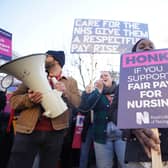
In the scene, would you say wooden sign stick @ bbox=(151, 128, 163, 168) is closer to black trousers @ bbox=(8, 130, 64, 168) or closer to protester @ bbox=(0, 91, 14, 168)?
black trousers @ bbox=(8, 130, 64, 168)

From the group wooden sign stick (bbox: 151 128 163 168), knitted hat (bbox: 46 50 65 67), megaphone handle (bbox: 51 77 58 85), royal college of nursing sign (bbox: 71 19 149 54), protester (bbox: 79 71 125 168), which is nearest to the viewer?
wooden sign stick (bbox: 151 128 163 168)

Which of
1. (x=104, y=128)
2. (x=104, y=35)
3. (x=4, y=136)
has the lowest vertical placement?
(x=4, y=136)

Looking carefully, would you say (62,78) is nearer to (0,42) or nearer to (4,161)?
(4,161)

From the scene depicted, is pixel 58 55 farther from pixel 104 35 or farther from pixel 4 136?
pixel 104 35

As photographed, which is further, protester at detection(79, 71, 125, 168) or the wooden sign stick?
protester at detection(79, 71, 125, 168)

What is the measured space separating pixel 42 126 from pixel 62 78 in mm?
511

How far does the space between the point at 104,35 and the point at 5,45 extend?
1.76 m

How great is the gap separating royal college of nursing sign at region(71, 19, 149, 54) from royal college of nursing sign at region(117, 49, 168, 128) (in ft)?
8.26

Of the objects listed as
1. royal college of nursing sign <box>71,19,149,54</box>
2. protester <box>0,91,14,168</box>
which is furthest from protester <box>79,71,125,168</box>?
royal college of nursing sign <box>71,19,149,54</box>

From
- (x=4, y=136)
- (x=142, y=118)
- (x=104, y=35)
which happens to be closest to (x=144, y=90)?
(x=142, y=118)

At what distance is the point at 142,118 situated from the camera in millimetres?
1451

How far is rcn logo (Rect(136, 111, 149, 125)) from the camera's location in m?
1.44

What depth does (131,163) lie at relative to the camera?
5.07 feet

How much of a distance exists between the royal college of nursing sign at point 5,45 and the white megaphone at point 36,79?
2.44 metres
